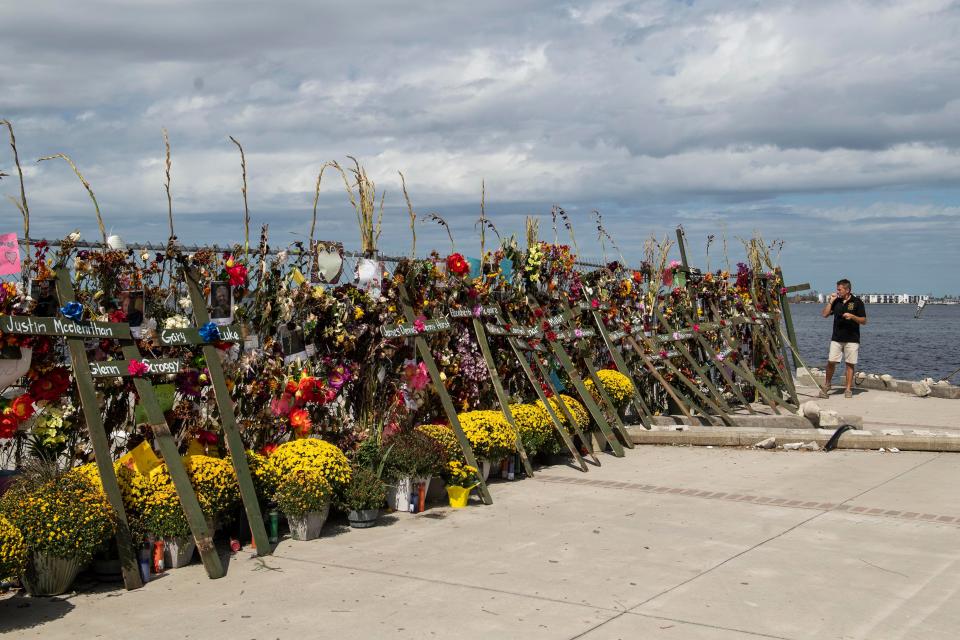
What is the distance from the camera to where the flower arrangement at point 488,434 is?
9.02 m

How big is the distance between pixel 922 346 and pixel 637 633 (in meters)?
59.3

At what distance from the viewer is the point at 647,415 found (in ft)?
41.1

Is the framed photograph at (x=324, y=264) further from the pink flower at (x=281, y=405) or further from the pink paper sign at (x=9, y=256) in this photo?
the pink paper sign at (x=9, y=256)

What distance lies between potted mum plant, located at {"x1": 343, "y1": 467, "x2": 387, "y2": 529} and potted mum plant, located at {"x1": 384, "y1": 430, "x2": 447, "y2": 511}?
1.21 ft

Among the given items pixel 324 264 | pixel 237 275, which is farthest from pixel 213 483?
pixel 324 264

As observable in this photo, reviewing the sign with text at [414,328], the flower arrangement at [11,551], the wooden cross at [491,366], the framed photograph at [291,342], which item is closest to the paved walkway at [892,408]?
the wooden cross at [491,366]

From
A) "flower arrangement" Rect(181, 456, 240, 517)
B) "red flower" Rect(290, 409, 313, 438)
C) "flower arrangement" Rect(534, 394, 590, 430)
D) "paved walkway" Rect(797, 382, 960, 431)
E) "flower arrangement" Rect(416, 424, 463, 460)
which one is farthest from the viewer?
"paved walkway" Rect(797, 382, 960, 431)

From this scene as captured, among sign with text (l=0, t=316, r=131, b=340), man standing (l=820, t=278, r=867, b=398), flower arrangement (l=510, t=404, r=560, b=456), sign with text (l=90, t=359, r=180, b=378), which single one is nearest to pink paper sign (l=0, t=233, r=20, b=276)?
sign with text (l=0, t=316, r=131, b=340)

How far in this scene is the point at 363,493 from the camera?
24.6 ft

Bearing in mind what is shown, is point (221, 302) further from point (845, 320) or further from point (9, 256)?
point (845, 320)

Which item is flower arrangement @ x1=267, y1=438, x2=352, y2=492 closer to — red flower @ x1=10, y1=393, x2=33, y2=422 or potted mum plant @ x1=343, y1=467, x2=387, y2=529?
potted mum plant @ x1=343, y1=467, x2=387, y2=529

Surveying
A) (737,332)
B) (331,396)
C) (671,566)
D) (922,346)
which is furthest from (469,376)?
(922,346)

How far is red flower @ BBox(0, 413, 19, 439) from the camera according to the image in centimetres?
609

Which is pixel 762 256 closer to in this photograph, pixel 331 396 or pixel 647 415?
pixel 647 415
